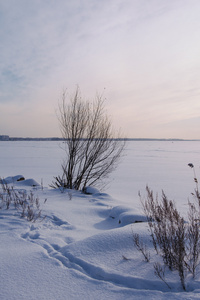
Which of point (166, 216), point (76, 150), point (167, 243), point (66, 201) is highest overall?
point (76, 150)

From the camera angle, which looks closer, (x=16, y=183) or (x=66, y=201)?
(x=66, y=201)

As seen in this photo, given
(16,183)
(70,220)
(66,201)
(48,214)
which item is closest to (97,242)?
(70,220)

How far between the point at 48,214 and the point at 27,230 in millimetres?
939

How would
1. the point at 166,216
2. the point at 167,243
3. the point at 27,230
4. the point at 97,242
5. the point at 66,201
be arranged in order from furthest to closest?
1. the point at 66,201
2. the point at 27,230
3. the point at 97,242
4. the point at 166,216
5. the point at 167,243

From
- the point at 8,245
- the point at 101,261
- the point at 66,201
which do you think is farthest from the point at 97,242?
the point at 66,201

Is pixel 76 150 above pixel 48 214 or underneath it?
above

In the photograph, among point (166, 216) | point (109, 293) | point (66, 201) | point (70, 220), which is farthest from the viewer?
point (66, 201)

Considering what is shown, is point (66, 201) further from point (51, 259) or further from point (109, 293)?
point (109, 293)

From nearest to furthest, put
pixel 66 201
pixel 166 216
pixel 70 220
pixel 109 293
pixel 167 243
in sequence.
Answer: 1. pixel 109 293
2. pixel 167 243
3. pixel 166 216
4. pixel 70 220
5. pixel 66 201

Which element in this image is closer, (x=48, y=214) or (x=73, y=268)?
(x=73, y=268)

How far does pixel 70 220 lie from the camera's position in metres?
4.47

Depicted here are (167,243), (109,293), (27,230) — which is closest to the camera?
(109,293)

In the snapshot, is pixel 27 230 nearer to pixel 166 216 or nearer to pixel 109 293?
pixel 109 293

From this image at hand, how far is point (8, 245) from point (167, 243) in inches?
82.0
